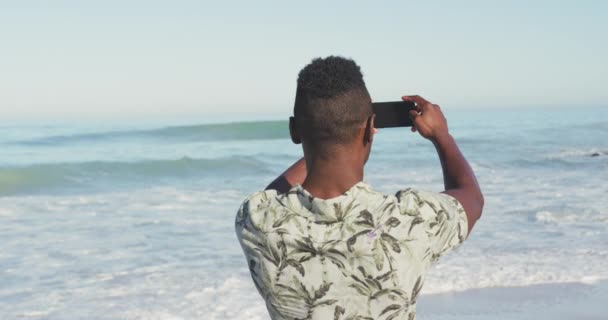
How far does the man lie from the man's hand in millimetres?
138

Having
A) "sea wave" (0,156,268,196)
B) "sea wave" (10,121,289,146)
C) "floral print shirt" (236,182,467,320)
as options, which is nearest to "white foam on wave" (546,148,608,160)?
"sea wave" (0,156,268,196)

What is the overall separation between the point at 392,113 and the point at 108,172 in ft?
54.5

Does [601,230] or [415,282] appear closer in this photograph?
[415,282]

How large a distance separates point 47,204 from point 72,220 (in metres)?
2.28

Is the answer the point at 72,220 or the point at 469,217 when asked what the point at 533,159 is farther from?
the point at 469,217

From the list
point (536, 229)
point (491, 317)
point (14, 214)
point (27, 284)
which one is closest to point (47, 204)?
point (14, 214)

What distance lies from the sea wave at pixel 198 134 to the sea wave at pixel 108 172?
8.94 m

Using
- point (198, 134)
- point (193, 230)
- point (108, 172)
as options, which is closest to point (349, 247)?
point (193, 230)

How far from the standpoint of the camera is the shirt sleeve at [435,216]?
1.69 m

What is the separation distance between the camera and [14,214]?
11016 millimetres

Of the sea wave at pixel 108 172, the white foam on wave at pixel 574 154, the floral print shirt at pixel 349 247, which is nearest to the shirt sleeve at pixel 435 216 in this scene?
the floral print shirt at pixel 349 247

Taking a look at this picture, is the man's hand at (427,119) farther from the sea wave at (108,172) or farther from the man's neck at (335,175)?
the sea wave at (108,172)

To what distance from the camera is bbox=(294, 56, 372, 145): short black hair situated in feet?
5.44

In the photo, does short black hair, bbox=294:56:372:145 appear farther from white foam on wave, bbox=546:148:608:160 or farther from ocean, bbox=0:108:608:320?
white foam on wave, bbox=546:148:608:160
